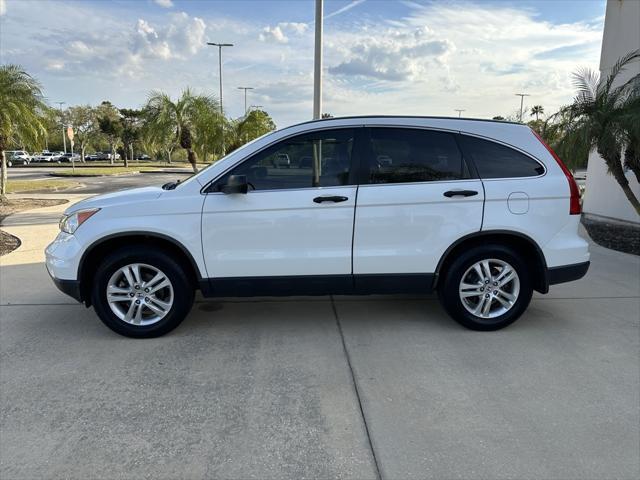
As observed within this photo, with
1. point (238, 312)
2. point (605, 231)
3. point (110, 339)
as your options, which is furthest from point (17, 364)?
point (605, 231)

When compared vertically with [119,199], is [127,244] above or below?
below

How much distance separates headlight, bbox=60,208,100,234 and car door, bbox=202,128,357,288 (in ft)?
3.25

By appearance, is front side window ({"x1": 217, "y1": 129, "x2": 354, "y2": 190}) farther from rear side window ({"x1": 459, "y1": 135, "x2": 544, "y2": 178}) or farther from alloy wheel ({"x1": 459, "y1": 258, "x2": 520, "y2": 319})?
alloy wheel ({"x1": 459, "y1": 258, "x2": 520, "y2": 319})

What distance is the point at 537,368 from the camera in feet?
12.0

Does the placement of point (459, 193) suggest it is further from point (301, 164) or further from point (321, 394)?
point (321, 394)

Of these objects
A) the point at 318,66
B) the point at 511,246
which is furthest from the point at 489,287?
the point at 318,66

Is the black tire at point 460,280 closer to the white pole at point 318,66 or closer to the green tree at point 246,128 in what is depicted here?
the white pole at point 318,66

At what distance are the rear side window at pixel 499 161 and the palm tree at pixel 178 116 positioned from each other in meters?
10.0

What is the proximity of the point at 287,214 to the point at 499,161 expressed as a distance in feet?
6.32

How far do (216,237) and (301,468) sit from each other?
209 centimetres

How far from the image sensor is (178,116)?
1285 centimetres

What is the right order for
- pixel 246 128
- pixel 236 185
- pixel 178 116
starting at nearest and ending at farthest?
1. pixel 236 185
2. pixel 178 116
3. pixel 246 128

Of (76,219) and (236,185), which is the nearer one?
(236,185)

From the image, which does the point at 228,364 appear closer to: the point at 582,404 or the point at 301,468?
the point at 301,468
